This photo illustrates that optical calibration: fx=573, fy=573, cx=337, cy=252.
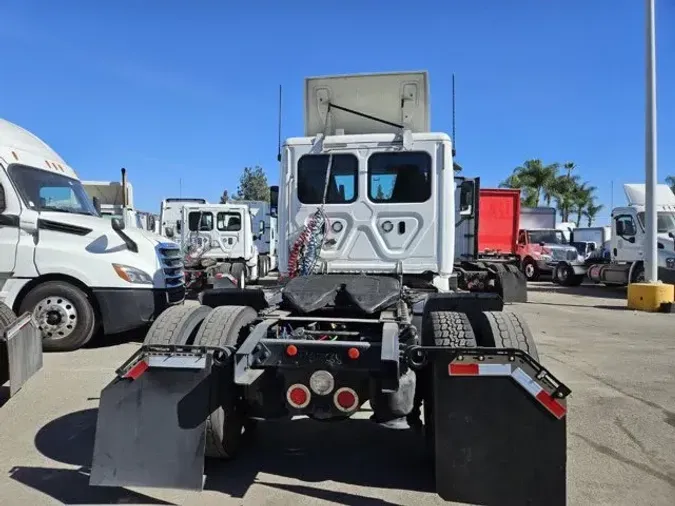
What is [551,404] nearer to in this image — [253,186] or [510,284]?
[510,284]

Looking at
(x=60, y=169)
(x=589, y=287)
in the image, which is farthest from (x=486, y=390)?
(x=589, y=287)

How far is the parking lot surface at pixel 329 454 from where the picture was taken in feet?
11.8

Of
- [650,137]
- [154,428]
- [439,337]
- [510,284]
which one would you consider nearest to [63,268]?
[154,428]

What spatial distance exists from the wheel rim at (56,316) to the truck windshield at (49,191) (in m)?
1.37

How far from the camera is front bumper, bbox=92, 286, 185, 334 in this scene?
313 inches

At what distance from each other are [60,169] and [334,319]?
6.82 metres

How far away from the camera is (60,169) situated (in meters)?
9.00

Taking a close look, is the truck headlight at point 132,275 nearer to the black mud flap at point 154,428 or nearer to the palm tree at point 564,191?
the black mud flap at point 154,428

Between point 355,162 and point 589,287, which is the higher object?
point 355,162

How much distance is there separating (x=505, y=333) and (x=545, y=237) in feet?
78.0

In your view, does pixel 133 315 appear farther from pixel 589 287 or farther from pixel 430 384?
pixel 589 287

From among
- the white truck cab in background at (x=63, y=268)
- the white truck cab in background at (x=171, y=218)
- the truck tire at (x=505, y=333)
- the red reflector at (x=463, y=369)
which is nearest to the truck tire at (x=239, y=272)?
the white truck cab in background at (x=171, y=218)

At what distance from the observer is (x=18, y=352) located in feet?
15.5

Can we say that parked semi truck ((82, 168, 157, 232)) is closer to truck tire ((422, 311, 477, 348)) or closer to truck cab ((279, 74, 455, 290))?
truck cab ((279, 74, 455, 290))
